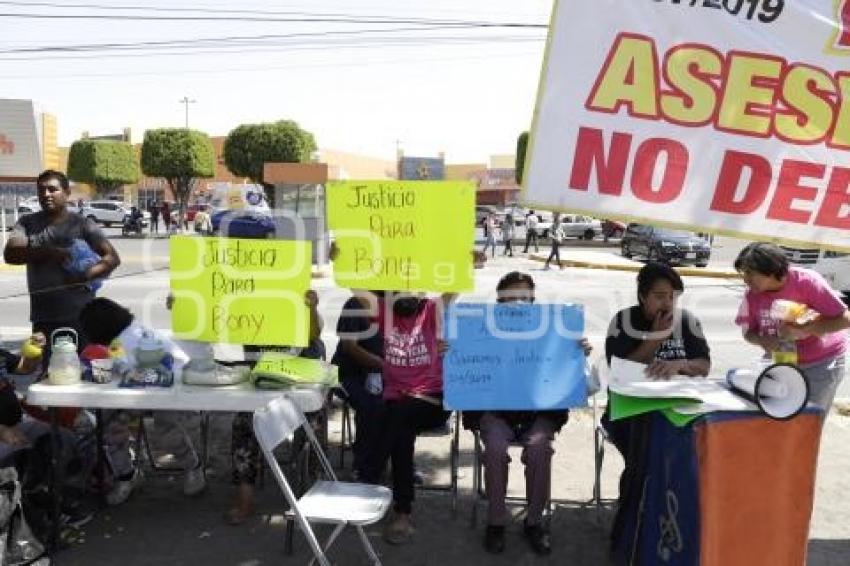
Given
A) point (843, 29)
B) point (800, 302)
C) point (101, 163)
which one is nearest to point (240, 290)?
point (800, 302)

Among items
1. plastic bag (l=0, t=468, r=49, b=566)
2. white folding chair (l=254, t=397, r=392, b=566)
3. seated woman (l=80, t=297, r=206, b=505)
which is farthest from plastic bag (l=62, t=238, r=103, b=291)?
white folding chair (l=254, t=397, r=392, b=566)

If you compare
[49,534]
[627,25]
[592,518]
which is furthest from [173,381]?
[627,25]

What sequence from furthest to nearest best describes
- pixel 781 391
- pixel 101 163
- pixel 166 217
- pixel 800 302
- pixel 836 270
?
pixel 101 163
pixel 166 217
pixel 836 270
pixel 800 302
pixel 781 391

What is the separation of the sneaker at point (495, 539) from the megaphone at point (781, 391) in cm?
144

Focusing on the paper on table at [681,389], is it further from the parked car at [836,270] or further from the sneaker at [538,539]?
the parked car at [836,270]

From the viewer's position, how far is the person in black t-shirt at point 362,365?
438 cm

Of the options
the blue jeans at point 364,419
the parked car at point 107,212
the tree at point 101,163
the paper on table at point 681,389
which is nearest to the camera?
the paper on table at point 681,389

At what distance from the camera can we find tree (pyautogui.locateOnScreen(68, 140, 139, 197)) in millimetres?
46125

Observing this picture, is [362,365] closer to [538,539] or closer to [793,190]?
[538,539]

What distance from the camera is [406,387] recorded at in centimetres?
423

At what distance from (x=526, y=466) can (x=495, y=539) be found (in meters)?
0.39

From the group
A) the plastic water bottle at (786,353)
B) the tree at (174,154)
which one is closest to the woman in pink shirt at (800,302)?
the plastic water bottle at (786,353)

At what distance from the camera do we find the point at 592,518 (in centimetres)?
432

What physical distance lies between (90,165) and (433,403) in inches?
1860
